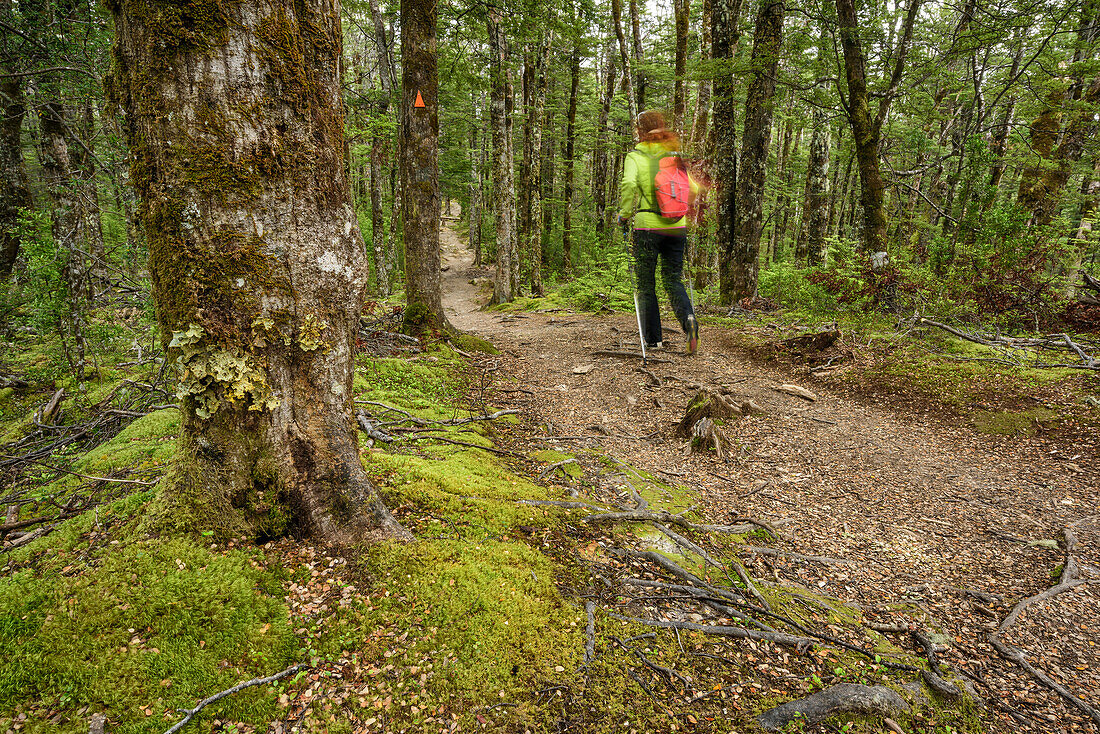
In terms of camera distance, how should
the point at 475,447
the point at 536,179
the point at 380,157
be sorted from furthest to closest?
the point at 380,157 < the point at 536,179 < the point at 475,447

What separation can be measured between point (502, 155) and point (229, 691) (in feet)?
42.8

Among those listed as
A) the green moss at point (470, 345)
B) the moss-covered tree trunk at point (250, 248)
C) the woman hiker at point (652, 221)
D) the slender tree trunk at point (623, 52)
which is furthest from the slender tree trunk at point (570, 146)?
the moss-covered tree trunk at point (250, 248)

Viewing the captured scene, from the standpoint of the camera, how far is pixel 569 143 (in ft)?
63.4

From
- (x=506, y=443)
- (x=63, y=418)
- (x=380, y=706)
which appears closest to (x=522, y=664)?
(x=380, y=706)

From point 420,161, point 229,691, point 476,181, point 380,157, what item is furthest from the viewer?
point 476,181

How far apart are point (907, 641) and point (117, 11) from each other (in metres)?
4.46

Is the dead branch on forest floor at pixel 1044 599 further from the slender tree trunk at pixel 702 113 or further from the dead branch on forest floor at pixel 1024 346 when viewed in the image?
the slender tree trunk at pixel 702 113

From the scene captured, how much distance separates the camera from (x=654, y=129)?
20.3 ft

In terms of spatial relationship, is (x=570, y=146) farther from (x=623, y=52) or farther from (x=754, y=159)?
(x=754, y=159)

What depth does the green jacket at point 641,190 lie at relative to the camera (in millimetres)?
6227

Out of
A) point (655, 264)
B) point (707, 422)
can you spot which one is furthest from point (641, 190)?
point (707, 422)

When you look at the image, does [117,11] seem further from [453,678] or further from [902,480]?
[902,480]

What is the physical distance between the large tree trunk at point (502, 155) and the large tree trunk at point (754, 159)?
5.59 meters

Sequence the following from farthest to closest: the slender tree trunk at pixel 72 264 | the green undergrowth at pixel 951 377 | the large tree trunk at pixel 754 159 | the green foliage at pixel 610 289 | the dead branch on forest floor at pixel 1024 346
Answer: the green foliage at pixel 610 289, the large tree trunk at pixel 754 159, the slender tree trunk at pixel 72 264, the dead branch on forest floor at pixel 1024 346, the green undergrowth at pixel 951 377
